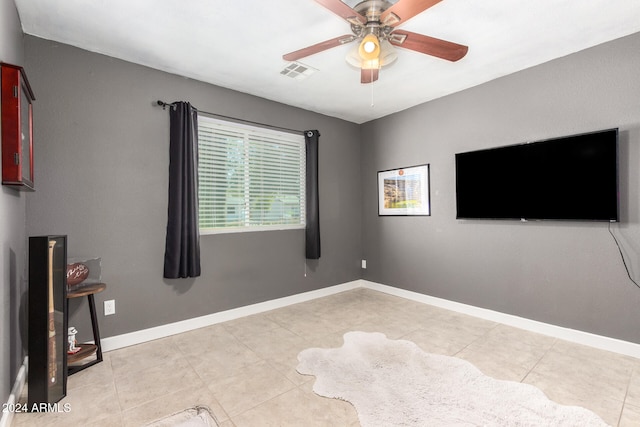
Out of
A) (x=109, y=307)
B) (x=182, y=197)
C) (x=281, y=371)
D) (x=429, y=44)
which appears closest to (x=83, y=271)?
(x=109, y=307)

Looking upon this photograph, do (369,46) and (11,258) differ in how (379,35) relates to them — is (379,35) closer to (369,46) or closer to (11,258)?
(369,46)

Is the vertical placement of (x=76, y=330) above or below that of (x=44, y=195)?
below

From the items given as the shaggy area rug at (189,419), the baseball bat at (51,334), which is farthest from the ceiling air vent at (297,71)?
the shaggy area rug at (189,419)

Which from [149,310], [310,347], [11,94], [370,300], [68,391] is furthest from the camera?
[370,300]

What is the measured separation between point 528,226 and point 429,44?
215 cm

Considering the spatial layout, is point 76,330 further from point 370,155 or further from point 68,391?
point 370,155

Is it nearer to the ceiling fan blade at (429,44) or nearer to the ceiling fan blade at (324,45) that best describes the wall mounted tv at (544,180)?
the ceiling fan blade at (429,44)

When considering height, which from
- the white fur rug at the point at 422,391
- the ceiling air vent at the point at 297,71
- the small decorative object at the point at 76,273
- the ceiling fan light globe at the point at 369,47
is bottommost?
the white fur rug at the point at 422,391

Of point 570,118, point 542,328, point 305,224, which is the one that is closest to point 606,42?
point 570,118

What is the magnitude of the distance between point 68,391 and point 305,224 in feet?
9.12

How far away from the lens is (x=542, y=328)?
2924 mm

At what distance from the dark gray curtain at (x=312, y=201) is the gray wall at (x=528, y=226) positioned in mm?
1083

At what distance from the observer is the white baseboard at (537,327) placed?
250 cm

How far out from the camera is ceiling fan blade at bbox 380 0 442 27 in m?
1.59
